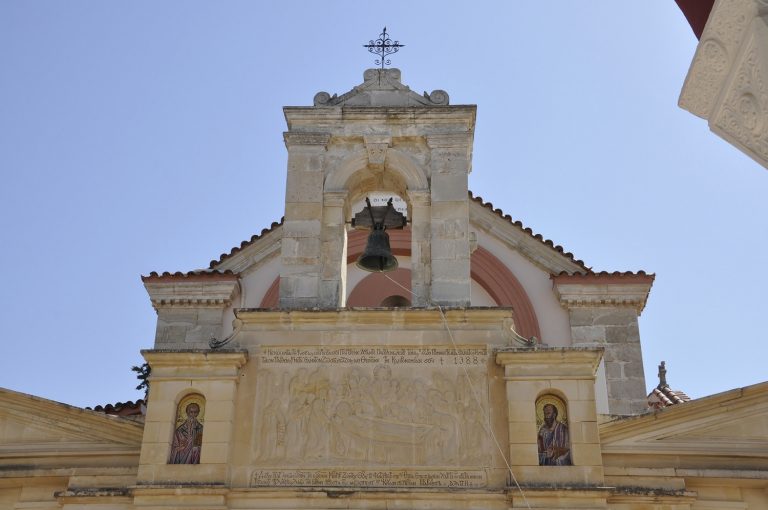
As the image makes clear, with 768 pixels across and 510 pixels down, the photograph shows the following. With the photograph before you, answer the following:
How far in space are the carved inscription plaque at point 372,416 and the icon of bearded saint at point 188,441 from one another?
2.05ft

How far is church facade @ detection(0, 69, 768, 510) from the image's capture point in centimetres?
939

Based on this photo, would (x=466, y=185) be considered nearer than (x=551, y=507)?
No

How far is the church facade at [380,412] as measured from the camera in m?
9.39

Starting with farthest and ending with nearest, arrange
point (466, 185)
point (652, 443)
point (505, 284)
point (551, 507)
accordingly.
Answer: point (505, 284)
point (466, 185)
point (652, 443)
point (551, 507)

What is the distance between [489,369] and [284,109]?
405cm

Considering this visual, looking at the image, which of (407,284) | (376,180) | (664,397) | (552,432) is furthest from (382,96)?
(664,397)

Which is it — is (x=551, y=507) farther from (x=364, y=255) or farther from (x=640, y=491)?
(x=364, y=255)

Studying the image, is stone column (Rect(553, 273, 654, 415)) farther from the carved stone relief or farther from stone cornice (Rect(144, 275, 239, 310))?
the carved stone relief

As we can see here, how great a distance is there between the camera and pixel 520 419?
9.62 m

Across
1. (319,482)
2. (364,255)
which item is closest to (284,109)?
(364,255)

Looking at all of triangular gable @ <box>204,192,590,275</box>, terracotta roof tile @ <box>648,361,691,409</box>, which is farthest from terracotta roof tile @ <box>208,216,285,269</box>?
terracotta roof tile @ <box>648,361,691,409</box>

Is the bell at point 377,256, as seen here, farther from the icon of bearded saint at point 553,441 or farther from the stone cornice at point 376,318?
the icon of bearded saint at point 553,441

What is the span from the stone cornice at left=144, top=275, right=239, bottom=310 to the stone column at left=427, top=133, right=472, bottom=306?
191 inches

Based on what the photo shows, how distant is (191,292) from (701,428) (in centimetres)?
793
